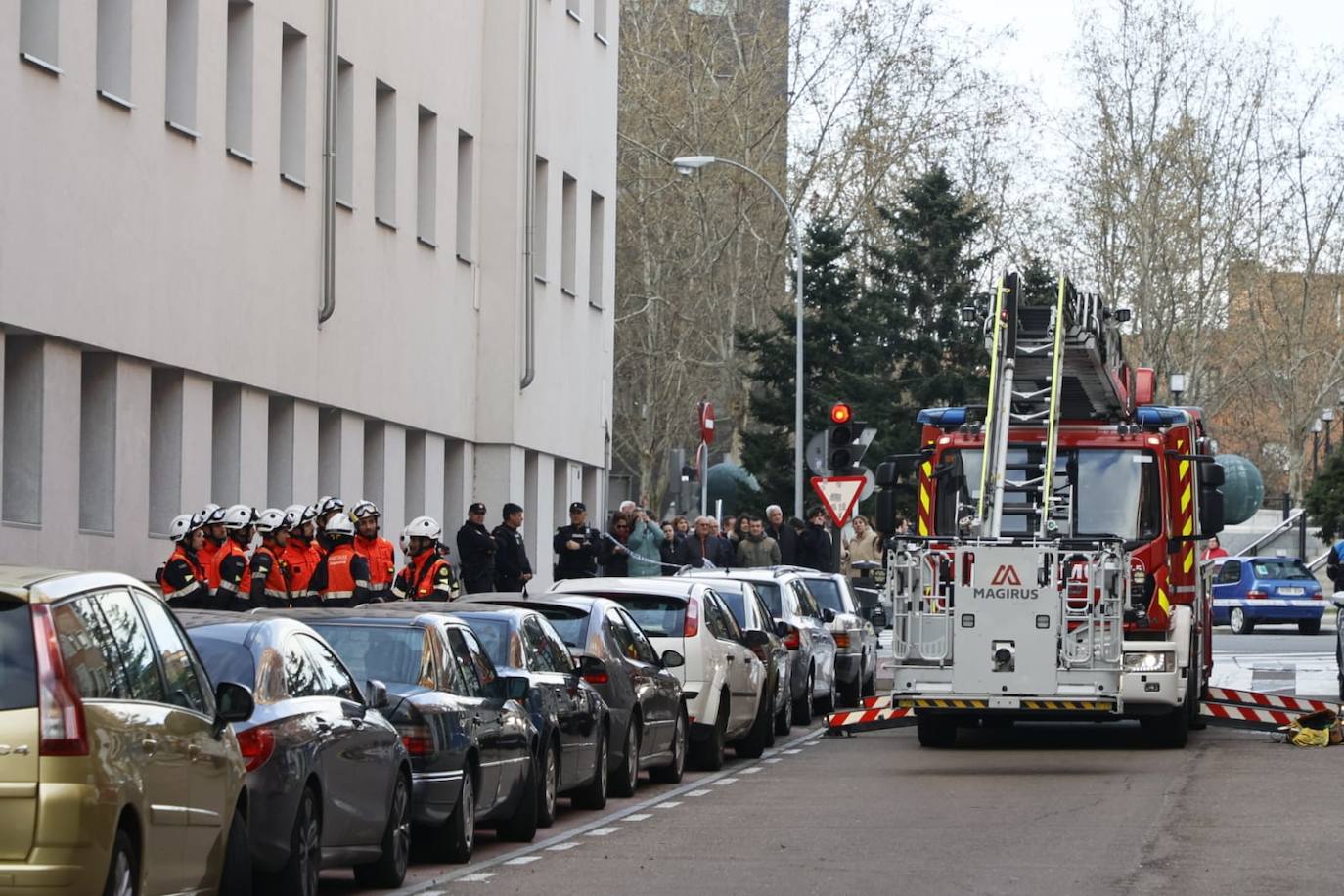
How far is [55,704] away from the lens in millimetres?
8578

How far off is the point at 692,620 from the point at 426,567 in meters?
2.04

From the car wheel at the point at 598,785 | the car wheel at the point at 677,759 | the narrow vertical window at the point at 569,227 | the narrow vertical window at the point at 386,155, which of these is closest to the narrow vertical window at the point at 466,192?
the narrow vertical window at the point at 386,155

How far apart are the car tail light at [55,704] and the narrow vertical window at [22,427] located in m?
13.8

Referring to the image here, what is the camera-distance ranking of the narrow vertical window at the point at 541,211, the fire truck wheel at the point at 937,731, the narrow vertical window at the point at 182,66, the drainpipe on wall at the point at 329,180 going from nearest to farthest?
the fire truck wheel at the point at 937,731 → the narrow vertical window at the point at 182,66 → the drainpipe on wall at the point at 329,180 → the narrow vertical window at the point at 541,211

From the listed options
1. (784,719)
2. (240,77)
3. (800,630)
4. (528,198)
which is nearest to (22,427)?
(240,77)

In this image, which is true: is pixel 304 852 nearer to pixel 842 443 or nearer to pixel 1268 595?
pixel 842 443

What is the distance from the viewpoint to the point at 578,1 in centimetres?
4044

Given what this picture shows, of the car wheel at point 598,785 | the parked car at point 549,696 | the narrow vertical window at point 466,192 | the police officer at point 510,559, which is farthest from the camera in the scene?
the narrow vertical window at point 466,192

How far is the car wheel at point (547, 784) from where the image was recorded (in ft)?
53.3

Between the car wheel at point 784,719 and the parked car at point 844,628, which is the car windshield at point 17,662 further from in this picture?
the parked car at point 844,628

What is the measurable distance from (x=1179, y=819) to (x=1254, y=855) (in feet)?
7.00

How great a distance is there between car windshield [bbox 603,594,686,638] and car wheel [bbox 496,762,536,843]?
522cm

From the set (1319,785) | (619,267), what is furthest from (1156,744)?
(619,267)

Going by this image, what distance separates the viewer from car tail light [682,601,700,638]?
21.1 m
